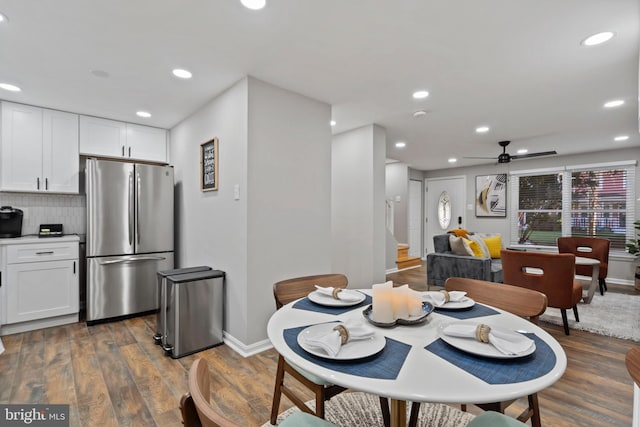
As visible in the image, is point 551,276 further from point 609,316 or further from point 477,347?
point 477,347

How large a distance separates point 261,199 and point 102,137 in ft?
8.39

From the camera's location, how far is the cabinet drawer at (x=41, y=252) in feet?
9.97

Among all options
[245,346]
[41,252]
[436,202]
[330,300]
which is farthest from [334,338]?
[436,202]

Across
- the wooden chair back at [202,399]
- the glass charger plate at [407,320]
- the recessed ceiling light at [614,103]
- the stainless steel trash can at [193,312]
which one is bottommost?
the stainless steel trash can at [193,312]

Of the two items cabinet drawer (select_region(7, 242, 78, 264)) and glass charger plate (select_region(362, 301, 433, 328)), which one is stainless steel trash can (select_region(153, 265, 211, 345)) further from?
glass charger plate (select_region(362, 301, 433, 328))

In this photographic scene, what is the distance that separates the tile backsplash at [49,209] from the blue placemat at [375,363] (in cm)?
422

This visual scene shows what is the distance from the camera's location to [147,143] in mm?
4078

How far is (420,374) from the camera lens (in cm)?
83

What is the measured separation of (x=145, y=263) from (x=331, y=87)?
2.91 meters

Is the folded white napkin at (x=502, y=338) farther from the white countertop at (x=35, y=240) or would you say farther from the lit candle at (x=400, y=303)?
the white countertop at (x=35, y=240)

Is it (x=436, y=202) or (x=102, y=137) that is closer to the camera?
(x=102, y=137)

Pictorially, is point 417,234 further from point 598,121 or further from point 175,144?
point 175,144

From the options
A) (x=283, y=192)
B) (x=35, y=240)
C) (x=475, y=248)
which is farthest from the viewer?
(x=475, y=248)

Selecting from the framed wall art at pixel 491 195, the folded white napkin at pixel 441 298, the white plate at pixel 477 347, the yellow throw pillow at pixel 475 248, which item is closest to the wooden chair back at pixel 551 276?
the yellow throw pillow at pixel 475 248
